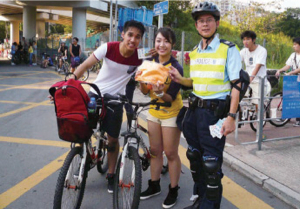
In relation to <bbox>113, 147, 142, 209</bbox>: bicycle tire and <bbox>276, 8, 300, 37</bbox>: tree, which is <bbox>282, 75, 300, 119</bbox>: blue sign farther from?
<bbox>276, 8, 300, 37</bbox>: tree

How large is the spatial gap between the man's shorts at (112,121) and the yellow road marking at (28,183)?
46.7 inches

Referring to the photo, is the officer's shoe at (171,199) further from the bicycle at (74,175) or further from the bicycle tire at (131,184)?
the bicycle at (74,175)

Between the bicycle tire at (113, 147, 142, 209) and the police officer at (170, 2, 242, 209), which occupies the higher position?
the police officer at (170, 2, 242, 209)

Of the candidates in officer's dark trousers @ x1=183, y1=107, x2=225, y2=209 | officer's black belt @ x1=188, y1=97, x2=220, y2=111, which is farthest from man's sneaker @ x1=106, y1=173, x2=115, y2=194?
officer's black belt @ x1=188, y1=97, x2=220, y2=111

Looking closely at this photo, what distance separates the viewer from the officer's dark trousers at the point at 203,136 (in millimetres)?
2609

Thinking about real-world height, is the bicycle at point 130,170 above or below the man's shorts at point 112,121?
below

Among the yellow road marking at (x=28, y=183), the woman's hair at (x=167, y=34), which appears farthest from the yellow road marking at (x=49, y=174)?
the woman's hair at (x=167, y=34)

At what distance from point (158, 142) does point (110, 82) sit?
875 mm

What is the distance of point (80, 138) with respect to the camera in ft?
8.79

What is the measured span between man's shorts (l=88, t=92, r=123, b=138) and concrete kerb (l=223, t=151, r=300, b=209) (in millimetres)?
1807

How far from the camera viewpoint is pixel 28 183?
3627 mm

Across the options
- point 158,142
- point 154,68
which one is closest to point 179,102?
point 158,142

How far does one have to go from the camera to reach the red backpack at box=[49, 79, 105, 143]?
261cm

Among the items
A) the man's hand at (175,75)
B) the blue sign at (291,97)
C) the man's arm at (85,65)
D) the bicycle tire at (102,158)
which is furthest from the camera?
the blue sign at (291,97)
